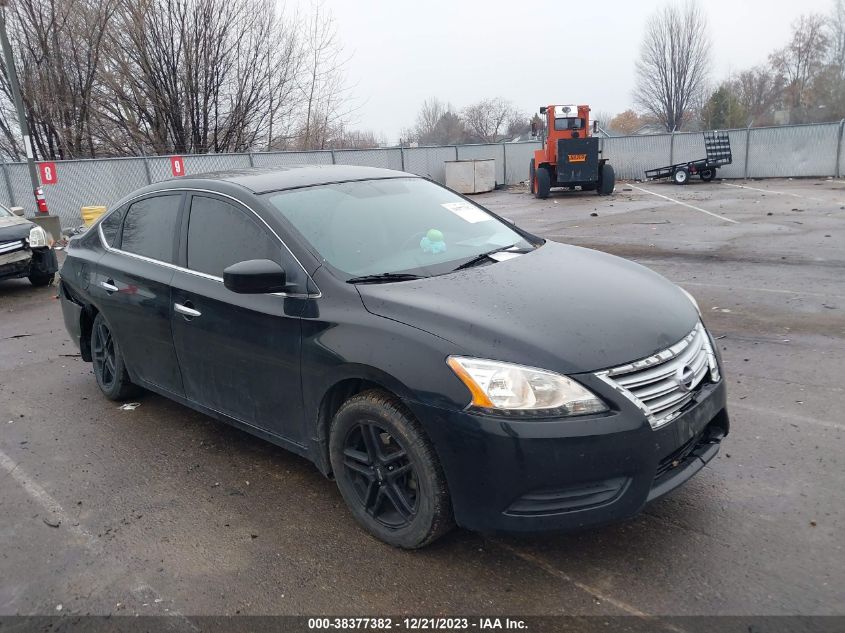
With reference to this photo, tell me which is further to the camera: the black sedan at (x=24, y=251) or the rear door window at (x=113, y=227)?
the black sedan at (x=24, y=251)

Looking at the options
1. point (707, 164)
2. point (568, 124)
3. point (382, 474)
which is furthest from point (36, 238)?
point (707, 164)

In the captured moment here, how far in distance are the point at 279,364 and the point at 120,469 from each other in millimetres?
1428

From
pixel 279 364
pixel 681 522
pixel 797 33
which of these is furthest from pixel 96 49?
pixel 797 33

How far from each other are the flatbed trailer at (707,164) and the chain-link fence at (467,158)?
1.12 metres

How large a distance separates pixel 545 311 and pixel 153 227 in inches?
110

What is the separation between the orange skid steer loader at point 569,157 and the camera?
72.0 feet

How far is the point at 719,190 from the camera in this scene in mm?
22188

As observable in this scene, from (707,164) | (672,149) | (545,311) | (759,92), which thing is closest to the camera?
(545,311)

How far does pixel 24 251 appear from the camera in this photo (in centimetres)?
972

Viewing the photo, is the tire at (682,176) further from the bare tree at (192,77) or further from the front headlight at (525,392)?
the front headlight at (525,392)

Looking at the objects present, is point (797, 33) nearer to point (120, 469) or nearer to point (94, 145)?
point (94, 145)

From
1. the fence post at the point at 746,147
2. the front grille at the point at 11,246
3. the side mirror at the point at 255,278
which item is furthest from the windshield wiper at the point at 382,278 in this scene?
the fence post at the point at 746,147

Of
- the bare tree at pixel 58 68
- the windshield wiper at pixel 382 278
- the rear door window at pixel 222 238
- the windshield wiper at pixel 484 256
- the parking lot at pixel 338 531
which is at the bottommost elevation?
the parking lot at pixel 338 531

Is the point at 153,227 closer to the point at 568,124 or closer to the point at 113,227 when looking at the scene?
the point at 113,227
